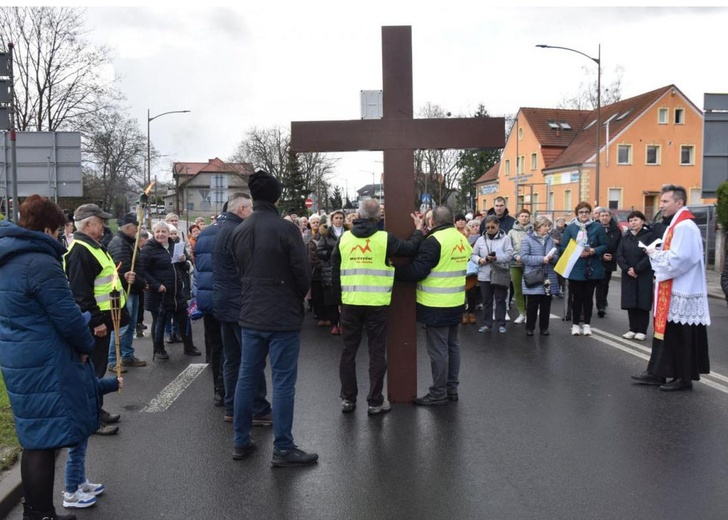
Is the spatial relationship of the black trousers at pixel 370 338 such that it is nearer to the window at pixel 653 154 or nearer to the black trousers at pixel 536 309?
the black trousers at pixel 536 309

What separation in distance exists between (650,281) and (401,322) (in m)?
5.19

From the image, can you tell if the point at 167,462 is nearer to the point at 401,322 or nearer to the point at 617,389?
the point at 401,322

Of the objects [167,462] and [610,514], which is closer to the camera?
[610,514]

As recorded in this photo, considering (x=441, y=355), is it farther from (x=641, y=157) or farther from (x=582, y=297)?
(x=641, y=157)

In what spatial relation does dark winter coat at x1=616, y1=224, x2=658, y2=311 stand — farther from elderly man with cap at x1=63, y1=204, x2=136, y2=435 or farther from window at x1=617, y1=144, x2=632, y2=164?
window at x1=617, y1=144, x2=632, y2=164

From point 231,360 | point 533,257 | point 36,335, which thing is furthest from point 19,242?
point 533,257

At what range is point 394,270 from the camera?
6379 mm

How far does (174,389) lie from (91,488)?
2.94 meters

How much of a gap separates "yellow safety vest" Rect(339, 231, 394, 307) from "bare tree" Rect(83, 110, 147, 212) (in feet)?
133

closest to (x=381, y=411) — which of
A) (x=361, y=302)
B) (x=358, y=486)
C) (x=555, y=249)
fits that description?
(x=361, y=302)

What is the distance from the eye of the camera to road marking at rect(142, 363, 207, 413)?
684cm

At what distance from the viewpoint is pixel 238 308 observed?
19.5 ft

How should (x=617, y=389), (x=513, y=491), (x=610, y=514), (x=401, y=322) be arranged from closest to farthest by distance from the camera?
(x=610, y=514)
(x=513, y=491)
(x=401, y=322)
(x=617, y=389)

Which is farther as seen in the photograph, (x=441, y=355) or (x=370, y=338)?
(x=441, y=355)
